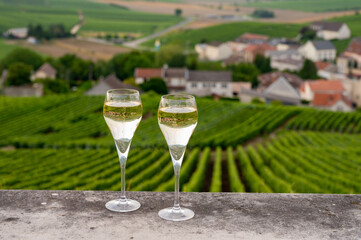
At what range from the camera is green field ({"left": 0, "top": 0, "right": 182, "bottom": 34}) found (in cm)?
13589

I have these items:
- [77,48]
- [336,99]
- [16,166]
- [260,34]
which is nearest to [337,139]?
[16,166]

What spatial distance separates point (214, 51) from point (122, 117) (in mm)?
104461

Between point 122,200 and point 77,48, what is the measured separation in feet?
352

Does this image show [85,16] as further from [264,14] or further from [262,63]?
[262,63]

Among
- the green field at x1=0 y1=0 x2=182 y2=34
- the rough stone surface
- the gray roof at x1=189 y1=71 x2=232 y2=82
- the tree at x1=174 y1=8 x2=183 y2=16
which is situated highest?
the tree at x1=174 y1=8 x2=183 y2=16

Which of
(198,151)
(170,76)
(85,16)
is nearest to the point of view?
(198,151)

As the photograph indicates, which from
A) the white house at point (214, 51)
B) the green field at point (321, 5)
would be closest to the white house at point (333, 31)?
the white house at point (214, 51)

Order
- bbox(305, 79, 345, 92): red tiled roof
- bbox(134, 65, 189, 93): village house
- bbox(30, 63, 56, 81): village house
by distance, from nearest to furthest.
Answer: bbox(305, 79, 345, 92): red tiled roof → bbox(134, 65, 189, 93): village house → bbox(30, 63, 56, 81): village house

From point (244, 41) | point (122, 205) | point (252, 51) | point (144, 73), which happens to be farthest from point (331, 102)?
point (244, 41)

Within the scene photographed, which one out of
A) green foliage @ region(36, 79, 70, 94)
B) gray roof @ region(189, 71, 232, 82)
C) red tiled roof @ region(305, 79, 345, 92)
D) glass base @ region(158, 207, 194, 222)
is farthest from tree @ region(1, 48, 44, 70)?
glass base @ region(158, 207, 194, 222)

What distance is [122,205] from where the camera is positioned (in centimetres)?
273

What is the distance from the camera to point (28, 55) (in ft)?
284

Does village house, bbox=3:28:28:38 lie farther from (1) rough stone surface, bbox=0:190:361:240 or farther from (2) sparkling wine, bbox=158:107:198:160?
(2) sparkling wine, bbox=158:107:198:160

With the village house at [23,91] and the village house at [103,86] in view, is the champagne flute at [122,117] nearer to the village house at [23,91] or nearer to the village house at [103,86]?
the village house at [103,86]
